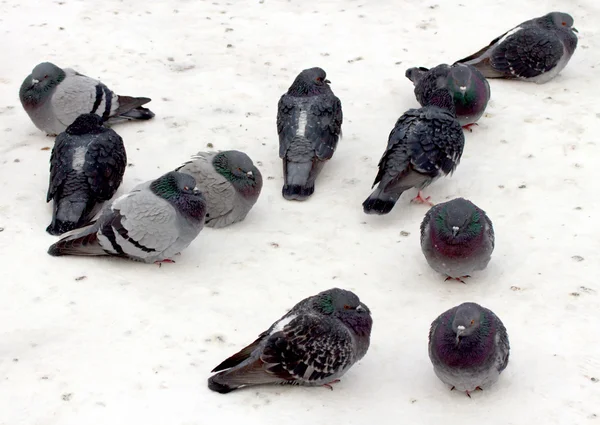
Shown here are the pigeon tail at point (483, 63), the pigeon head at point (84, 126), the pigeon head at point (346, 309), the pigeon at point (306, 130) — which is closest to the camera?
the pigeon head at point (346, 309)

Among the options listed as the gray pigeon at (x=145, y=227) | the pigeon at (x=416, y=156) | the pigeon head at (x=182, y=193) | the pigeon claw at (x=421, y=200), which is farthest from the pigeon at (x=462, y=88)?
the gray pigeon at (x=145, y=227)

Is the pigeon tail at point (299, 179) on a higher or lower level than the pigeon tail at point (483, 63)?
lower

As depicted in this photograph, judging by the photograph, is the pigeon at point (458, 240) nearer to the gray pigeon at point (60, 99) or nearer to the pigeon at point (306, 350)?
the pigeon at point (306, 350)

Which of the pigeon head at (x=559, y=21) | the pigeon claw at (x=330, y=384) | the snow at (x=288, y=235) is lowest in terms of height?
the pigeon claw at (x=330, y=384)

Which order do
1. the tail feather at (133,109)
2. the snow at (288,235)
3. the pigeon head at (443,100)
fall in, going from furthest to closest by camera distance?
the tail feather at (133,109) → the pigeon head at (443,100) → the snow at (288,235)

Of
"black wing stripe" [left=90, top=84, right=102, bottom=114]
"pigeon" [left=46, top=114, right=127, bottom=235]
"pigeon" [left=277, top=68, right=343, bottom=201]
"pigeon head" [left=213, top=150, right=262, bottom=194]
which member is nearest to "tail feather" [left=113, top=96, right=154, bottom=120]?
"black wing stripe" [left=90, top=84, right=102, bottom=114]

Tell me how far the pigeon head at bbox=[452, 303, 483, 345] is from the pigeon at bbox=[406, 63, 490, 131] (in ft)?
11.8

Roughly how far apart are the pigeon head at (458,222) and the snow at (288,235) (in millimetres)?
440

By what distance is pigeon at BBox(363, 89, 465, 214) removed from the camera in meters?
7.80

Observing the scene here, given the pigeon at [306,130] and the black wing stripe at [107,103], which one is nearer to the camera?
the pigeon at [306,130]

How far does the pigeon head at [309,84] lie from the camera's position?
8.84 m

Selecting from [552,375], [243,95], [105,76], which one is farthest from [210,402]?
[105,76]

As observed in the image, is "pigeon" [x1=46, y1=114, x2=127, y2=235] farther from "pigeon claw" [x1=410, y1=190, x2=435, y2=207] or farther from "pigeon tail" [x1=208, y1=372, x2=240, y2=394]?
"pigeon claw" [x1=410, y1=190, x2=435, y2=207]

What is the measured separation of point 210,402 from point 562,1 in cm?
843
